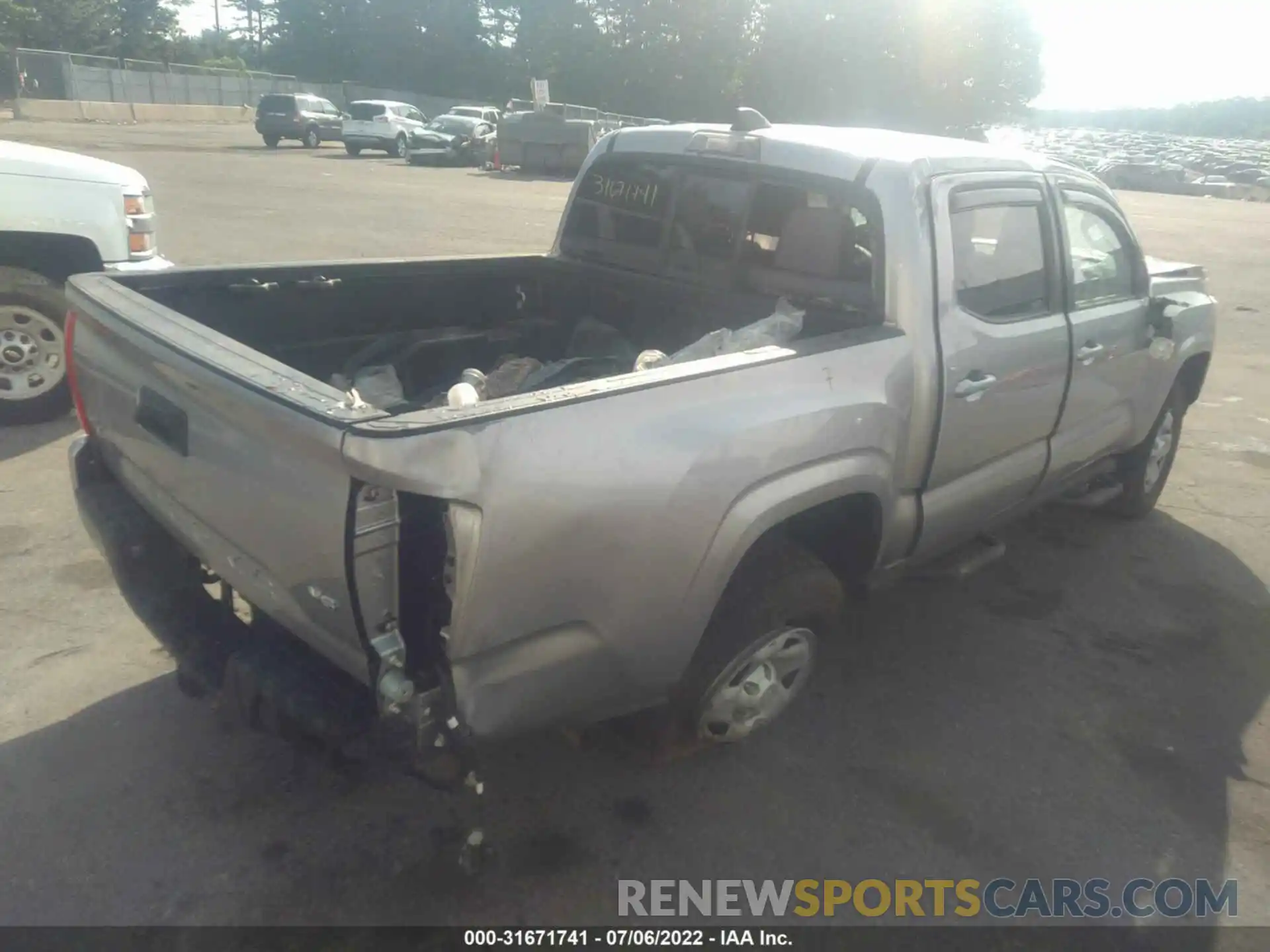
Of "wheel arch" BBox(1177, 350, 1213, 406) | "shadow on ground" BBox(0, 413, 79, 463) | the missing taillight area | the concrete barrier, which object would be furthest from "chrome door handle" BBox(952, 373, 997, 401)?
the concrete barrier

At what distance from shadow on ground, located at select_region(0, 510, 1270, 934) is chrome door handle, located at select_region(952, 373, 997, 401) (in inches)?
44.4

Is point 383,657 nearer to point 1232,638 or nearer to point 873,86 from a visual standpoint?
point 1232,638

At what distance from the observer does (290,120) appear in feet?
106

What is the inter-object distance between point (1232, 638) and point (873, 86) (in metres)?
52.0

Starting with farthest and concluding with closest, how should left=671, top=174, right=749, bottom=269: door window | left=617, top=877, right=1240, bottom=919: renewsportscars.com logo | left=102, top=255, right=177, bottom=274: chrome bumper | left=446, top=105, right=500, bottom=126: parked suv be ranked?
left=446, top=105, right=500, bottom=126: parked suv → left=102, top=255, right=177, bottom=274: chrome bumper → left=671, top=174, right=749, bottom=269: door window → left=617, top=877, right=1240, bottom=919: renewsportscars.com logo

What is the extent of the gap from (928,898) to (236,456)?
2.17 m

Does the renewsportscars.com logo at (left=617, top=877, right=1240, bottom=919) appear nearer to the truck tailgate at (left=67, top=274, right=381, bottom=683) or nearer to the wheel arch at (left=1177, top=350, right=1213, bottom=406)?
the truck tailgate at (left=67, top=274, right=381, bottom=683)

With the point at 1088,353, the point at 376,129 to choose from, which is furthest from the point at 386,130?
the point at 1088,353

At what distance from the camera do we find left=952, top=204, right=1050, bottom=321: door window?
3.42 meters

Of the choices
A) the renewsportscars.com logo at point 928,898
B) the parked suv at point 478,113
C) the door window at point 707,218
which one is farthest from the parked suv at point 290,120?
A: the renewsportscars.com logo at point 928,898

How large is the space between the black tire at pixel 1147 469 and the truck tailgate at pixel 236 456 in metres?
4.24

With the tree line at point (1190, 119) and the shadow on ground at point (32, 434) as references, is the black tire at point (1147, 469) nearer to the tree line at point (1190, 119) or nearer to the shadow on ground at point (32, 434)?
the shadow on ground at point (32, 434)

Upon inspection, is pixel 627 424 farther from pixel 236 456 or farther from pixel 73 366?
pixel 73 366

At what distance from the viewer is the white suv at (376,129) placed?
31266 millimetres
